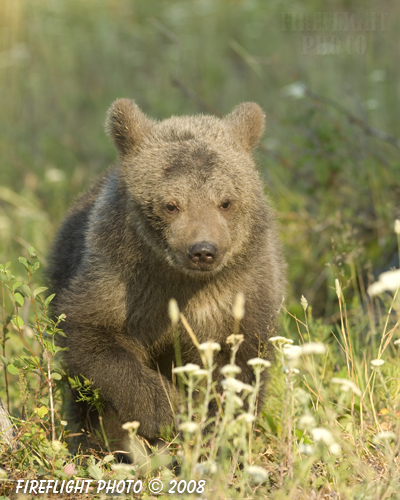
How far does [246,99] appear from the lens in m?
11.2

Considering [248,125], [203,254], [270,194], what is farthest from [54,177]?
[203,254]

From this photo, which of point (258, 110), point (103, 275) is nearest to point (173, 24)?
point (258, 110)

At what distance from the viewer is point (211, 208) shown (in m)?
4.22

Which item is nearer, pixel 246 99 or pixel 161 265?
pixel 161 265

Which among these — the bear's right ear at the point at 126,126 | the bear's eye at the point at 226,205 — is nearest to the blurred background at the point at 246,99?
the bear's eye at the point at 226,205

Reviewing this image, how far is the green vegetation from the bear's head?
71 cm

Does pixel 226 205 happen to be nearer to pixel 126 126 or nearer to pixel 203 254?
pixel 203 254

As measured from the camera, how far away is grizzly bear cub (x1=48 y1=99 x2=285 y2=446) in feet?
13.9

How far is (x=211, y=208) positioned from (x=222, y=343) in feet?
2.79

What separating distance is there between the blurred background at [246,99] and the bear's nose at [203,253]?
1.78m

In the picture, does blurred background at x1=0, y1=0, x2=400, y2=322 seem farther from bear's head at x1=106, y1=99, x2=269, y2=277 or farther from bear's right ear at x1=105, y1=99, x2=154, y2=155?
bear's right ear at x1=105, y1=99, x2=154, y2=155

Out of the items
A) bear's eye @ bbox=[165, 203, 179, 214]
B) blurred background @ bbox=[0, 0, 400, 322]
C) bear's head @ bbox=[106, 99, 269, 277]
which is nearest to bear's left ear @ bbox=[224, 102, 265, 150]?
bear's head @ bbox=[106, 99, 269, 277]

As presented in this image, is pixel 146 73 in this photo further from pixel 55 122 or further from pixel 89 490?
pixel 89 490

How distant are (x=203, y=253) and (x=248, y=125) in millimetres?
1262
